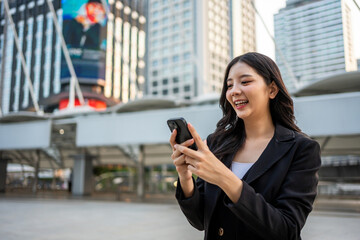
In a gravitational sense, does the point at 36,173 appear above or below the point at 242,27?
below

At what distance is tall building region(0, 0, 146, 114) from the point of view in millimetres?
64938

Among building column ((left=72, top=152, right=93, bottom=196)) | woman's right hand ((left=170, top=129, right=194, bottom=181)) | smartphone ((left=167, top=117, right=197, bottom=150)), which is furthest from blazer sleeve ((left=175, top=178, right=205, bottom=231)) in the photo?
building column ((left=72, top=152, right=93, bottom=196))

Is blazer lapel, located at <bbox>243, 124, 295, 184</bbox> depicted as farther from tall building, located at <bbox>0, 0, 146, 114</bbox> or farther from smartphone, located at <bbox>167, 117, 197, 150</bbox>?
tall building, located at <bbox>0, 0, 146, 114</bbox>

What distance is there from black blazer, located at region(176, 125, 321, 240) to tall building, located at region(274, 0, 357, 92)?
1019 cm

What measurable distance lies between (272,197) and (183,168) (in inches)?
13.8

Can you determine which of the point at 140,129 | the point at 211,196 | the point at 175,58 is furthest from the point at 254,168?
the point at 175,58

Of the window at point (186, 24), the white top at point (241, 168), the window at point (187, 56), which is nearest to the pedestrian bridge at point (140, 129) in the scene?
the white top at point (241, 168)

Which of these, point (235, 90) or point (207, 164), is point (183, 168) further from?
point (235, 90)

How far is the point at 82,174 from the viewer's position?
1906cm

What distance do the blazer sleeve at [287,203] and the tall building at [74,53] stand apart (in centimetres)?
A: 6406

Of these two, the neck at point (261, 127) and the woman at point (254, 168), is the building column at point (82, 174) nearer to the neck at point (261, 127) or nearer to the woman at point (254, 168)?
the woman at point (254, 168)

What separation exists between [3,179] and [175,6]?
238 ft

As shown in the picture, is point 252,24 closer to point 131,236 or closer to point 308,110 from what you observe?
point 308,110

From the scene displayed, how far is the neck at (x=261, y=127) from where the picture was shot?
1.46 metres
